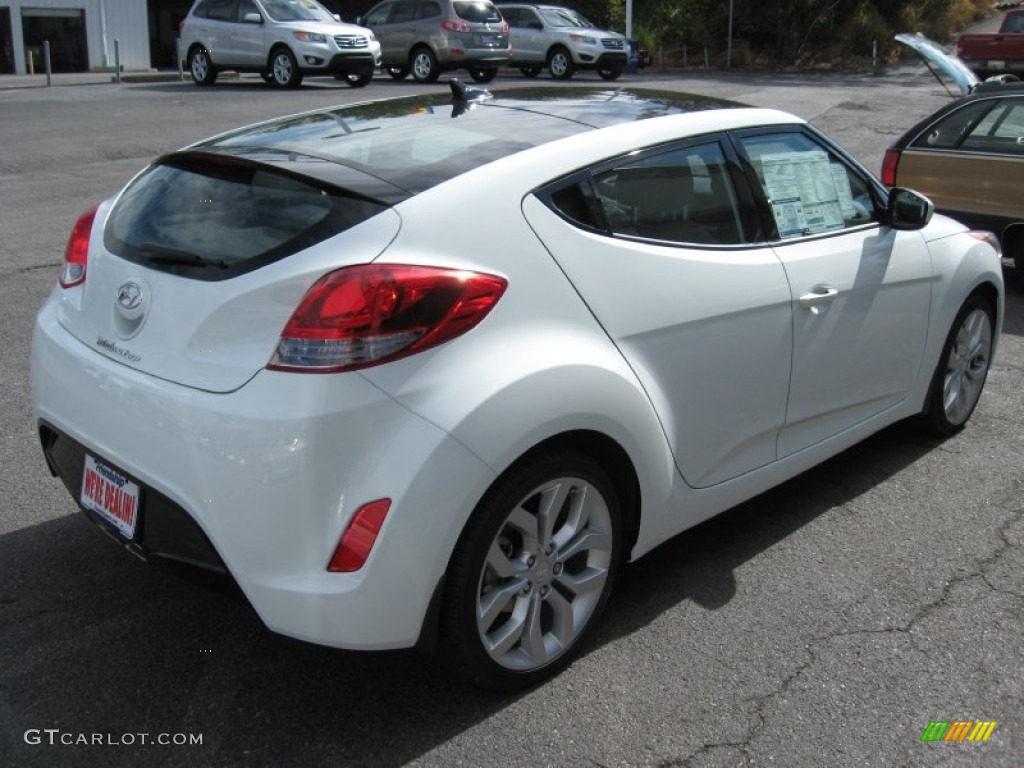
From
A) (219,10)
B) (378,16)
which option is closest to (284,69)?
(219,10)

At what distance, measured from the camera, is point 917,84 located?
1099 inches

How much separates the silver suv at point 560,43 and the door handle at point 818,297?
23951mm

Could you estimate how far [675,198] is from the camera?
3471 mm

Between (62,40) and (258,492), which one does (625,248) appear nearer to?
(258,492)

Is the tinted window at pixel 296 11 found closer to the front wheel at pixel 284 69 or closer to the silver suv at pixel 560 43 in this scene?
the front wheel at pixel 284 69

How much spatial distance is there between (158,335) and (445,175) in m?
0.89

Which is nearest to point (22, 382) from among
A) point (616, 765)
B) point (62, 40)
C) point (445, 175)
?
point (445, 175)

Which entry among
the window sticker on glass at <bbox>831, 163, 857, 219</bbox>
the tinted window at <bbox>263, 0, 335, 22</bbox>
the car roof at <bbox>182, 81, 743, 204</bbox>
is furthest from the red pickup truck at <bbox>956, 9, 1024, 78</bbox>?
the car roof at <bbox>182, 81, 743, 204</bbox>

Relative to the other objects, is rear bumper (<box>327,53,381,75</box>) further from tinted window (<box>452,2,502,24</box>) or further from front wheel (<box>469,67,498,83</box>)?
front wheel (<box>469,67,498,83</box>)

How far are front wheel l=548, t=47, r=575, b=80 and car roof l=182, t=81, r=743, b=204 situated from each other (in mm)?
24283

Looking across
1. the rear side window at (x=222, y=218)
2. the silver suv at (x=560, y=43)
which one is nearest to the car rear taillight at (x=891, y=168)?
the rear side window at (x=222, y=218)

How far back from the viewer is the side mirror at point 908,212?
166 inches

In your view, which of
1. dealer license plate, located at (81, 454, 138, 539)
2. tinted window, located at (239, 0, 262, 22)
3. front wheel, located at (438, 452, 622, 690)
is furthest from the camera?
tinted window, located at (239, 0, 262, 22)

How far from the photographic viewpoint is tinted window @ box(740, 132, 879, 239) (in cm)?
383
